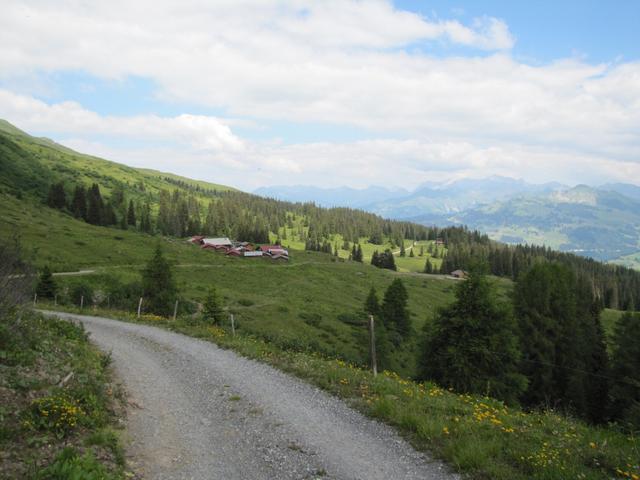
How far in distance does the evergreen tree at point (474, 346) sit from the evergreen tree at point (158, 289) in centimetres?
2788

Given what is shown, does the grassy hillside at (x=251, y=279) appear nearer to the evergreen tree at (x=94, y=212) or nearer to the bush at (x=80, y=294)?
the bush at (x=80, y=294)

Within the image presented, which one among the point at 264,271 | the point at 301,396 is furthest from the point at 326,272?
the point at 301,396

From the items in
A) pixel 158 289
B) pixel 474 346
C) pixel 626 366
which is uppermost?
pixel 474 346

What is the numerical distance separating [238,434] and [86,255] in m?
79.1

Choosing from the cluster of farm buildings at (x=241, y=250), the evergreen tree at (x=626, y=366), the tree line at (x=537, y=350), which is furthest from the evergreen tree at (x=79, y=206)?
the evergreen tree at (x=626, y=366)

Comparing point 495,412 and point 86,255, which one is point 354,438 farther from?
point 86,255

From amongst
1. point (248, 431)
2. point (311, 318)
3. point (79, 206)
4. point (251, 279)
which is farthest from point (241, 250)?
point (248, 431)

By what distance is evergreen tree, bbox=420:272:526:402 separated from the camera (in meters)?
24.5

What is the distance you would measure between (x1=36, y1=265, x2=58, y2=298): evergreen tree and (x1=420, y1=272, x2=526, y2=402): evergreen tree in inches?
1668

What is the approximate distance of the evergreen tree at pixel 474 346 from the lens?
24.5 meters

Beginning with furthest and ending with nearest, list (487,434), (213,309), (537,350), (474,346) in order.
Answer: (537,350)
(213,309)
(474,346)
(487,434)

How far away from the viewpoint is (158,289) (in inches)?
1719

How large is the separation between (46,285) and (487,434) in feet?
168

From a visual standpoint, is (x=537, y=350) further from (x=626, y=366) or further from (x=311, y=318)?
(x=311, y=318)
